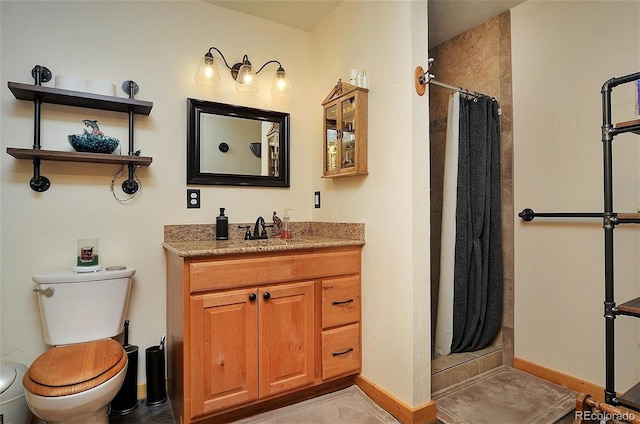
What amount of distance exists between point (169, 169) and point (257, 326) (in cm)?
111

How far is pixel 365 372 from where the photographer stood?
1975mm

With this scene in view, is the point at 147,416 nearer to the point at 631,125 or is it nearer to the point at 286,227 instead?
the point at 286,227

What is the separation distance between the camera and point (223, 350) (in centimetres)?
161

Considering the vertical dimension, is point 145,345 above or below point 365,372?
above

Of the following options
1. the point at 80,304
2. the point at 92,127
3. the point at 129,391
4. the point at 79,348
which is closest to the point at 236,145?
the point at 92,127

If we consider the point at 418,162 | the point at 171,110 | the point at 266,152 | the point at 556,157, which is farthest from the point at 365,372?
the point at 171,110

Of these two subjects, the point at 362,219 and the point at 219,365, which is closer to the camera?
the point at 219,365

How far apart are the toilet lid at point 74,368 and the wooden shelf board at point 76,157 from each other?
92 centimetres

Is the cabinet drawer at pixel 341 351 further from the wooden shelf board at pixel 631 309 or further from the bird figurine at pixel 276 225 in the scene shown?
the wooden shelf board at pixel 631 309

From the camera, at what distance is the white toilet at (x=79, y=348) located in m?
1.28

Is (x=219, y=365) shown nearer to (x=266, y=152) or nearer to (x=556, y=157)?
(x=266, y=152)

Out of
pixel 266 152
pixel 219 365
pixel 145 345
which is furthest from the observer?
pixel 266 152

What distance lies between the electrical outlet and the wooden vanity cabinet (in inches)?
14.2

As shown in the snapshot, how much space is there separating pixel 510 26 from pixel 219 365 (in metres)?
2.74
